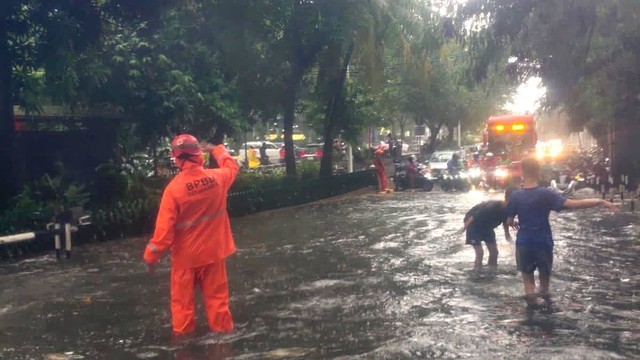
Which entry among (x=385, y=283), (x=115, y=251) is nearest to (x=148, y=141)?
(x=115, y=251)

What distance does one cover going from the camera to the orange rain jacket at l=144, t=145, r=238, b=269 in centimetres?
768

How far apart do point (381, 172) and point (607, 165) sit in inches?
317

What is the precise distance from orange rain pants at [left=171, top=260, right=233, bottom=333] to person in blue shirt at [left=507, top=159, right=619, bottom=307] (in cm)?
328

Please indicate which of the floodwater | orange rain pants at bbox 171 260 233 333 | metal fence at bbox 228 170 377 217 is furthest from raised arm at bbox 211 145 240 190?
metal fence at bbox 228 170 377 217

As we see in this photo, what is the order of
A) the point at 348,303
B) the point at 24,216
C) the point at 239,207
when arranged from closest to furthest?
the point at 348,303 → the point at 24,216 → the point at 239,207

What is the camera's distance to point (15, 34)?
17.9 meters

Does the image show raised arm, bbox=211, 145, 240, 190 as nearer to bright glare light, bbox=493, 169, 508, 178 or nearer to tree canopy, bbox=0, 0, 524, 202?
tree canopy, bbox=0, 0, 524, 202

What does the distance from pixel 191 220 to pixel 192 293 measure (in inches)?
26.2

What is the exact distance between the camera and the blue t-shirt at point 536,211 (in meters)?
9.11

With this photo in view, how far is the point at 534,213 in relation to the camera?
9.17 m

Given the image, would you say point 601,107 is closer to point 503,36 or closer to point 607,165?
point 607,165

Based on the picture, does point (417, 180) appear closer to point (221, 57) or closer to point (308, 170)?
point (308, 170)

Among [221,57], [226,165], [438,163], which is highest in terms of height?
[221,57]

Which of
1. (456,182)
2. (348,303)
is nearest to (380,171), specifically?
(456,182)
